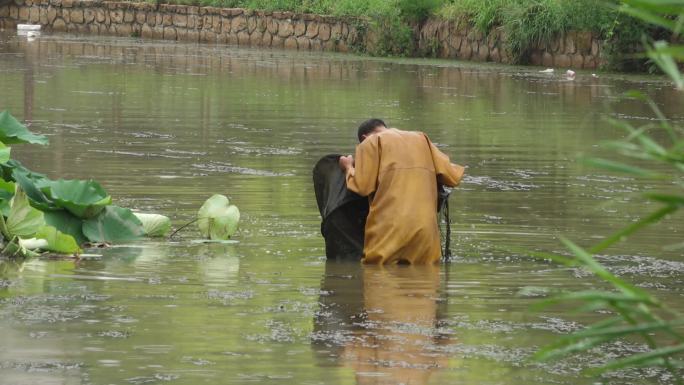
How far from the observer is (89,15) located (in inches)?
1688

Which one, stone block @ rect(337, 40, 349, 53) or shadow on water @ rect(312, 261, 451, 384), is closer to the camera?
shadow on water @ rect(312, 261, 451, 384)

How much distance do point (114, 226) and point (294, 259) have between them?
48.6 inches

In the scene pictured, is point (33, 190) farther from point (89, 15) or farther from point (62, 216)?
point (89, 15)

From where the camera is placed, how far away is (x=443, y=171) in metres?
8.95

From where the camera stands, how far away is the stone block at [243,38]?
38688 mm

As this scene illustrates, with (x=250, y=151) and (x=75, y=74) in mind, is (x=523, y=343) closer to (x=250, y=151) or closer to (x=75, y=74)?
(x=250, y=151)

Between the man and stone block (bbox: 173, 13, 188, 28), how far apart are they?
32.2m

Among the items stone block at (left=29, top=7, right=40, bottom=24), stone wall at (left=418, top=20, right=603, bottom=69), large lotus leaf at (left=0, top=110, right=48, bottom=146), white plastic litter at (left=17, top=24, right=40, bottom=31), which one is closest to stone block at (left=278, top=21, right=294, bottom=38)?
stone wall at (left=418, top=20, right=603, bottom=69)

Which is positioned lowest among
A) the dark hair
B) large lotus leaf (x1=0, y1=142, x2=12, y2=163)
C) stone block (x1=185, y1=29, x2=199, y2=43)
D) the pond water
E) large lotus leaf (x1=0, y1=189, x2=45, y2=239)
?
stone block (x1=185, y1=29, x2=199, y2=43)

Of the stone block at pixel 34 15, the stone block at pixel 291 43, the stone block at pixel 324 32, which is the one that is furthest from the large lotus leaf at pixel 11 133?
the stone block at pixel 34 15

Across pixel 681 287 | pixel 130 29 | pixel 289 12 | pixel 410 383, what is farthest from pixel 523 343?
pixel 130 29

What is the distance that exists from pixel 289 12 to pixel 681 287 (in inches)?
1170

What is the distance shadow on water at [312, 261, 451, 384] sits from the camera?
20.8ft

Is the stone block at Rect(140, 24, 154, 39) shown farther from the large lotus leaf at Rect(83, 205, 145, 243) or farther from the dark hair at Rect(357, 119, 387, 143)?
the dark hair at Rect(357, 119, 387, 143)
